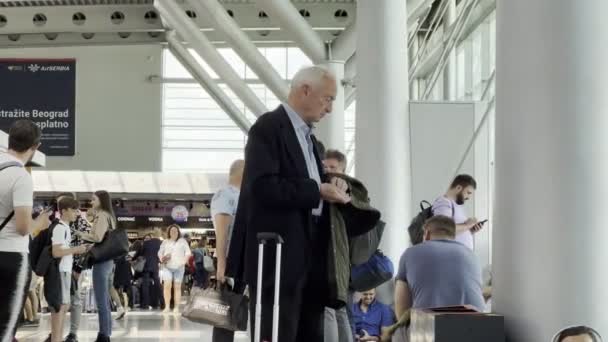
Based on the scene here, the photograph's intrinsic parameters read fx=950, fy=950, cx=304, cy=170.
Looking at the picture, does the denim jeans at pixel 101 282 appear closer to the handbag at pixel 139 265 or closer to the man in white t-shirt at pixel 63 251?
the man in white t-shirt at pixel 63 251

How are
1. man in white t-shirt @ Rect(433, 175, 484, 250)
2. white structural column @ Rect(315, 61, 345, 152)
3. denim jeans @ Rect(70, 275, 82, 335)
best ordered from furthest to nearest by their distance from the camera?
white structural column @ Rect(315, 61, 345, 152), denim jeans @ Rect(70, 275, 82, 335), man in white t-shirt @ Rect(433, 175, 484, 250)

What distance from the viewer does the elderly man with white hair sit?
12.1ft

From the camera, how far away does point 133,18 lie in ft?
99.3

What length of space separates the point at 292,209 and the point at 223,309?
84 centimetres

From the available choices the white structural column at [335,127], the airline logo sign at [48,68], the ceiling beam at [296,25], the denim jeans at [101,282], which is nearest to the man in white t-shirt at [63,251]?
the denim jeans at [101,282]

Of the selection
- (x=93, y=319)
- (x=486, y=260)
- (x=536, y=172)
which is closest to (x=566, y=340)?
(x=536, y=172)

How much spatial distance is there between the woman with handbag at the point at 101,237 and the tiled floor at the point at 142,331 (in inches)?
47.0

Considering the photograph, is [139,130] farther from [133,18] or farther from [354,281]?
[354,281]

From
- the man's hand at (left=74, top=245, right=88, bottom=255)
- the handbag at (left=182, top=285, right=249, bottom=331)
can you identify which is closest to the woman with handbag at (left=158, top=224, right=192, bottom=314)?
the man's hand at (left=74, top=245, right=88, bottom=255)

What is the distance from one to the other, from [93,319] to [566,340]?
1322 centimetres

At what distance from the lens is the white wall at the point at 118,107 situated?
33312 mm

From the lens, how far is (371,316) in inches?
304

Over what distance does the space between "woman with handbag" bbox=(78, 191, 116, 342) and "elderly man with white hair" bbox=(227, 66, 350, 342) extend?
5758mm

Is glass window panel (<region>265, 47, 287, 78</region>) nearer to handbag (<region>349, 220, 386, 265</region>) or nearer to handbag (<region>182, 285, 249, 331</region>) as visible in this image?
handbag (<region>182, 285, 249, 331</region>)
